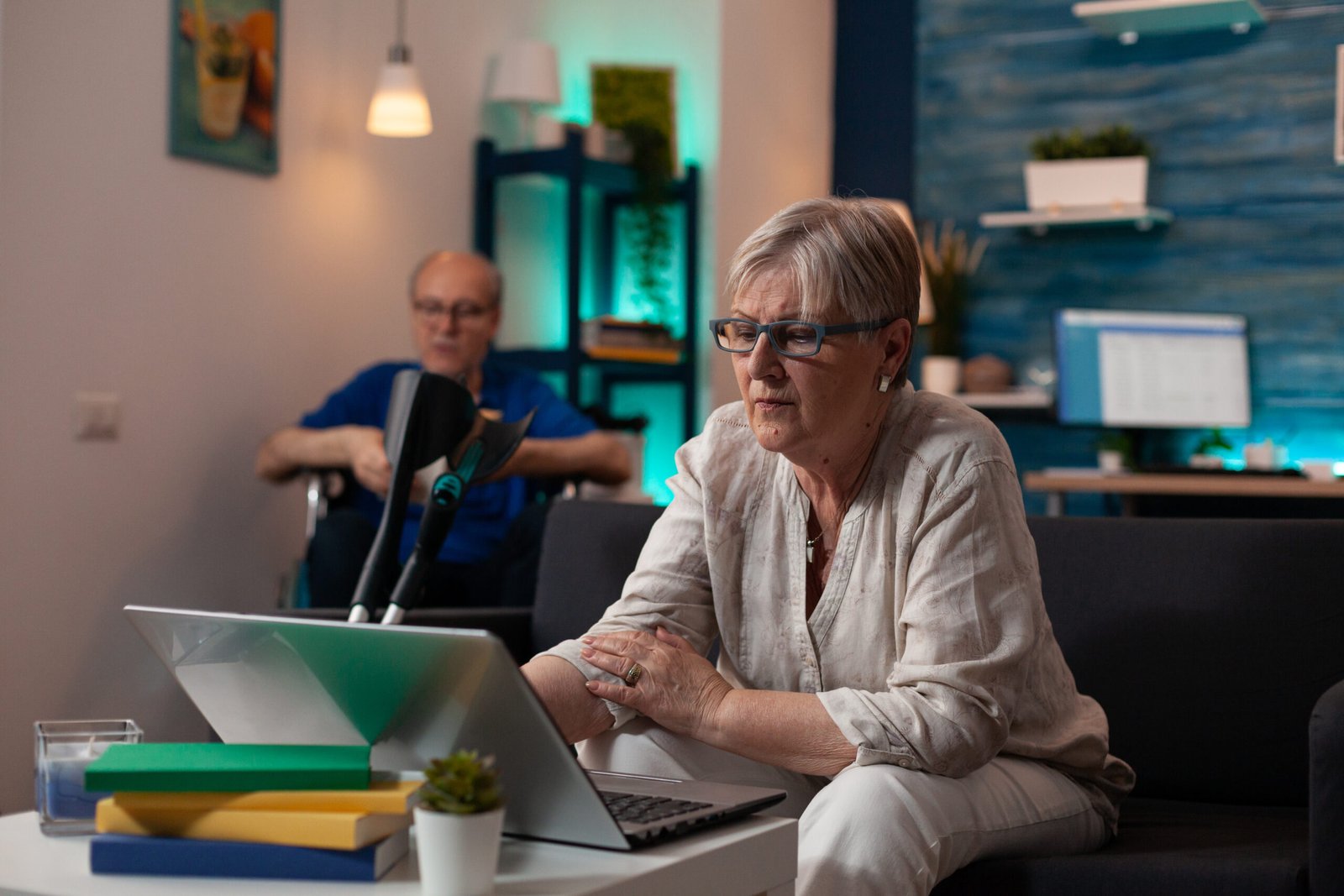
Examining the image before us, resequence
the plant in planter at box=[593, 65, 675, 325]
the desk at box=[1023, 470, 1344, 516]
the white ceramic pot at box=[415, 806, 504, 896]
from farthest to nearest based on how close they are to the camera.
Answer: the plant in planter at box=[593, 65, 675, 325] < the desk at box=[1023, 470, 1344, 516] < the white ceramic pot at box=[415, 806, 504, 896]

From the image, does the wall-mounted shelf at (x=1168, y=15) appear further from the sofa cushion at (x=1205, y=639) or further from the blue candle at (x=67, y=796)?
the blue candle at (x=67, y=796)

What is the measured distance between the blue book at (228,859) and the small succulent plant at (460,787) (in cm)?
7

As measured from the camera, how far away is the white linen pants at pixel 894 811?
1332mm

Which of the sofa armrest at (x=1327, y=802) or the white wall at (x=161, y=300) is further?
the white wall at (x=161, y=300)

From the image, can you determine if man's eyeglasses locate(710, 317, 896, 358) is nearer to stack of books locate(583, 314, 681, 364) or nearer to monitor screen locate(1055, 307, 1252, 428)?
stack of books locate(583, 314, 681, 364)

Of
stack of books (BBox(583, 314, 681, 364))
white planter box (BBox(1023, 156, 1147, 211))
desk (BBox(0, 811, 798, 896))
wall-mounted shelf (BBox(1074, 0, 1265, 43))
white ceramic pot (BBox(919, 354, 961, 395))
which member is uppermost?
wall-mounted shelf (BBox(1074, 0, 1265, 43))

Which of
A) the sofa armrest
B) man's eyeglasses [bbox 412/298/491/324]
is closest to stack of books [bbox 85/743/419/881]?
the sofa armrest

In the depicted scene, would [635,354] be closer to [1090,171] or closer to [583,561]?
[1090,171]

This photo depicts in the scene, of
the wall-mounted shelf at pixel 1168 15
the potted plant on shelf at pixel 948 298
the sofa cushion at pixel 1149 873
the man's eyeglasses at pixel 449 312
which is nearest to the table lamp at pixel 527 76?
the man's eyeglasses at pixel 449 312

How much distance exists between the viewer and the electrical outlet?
3.17 meters

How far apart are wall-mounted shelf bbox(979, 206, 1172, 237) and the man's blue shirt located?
2.24m

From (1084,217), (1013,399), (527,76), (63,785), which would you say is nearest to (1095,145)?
(1084,217)

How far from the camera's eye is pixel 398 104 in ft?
12.4

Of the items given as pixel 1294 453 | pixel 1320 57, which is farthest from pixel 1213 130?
pixel 1294 453
